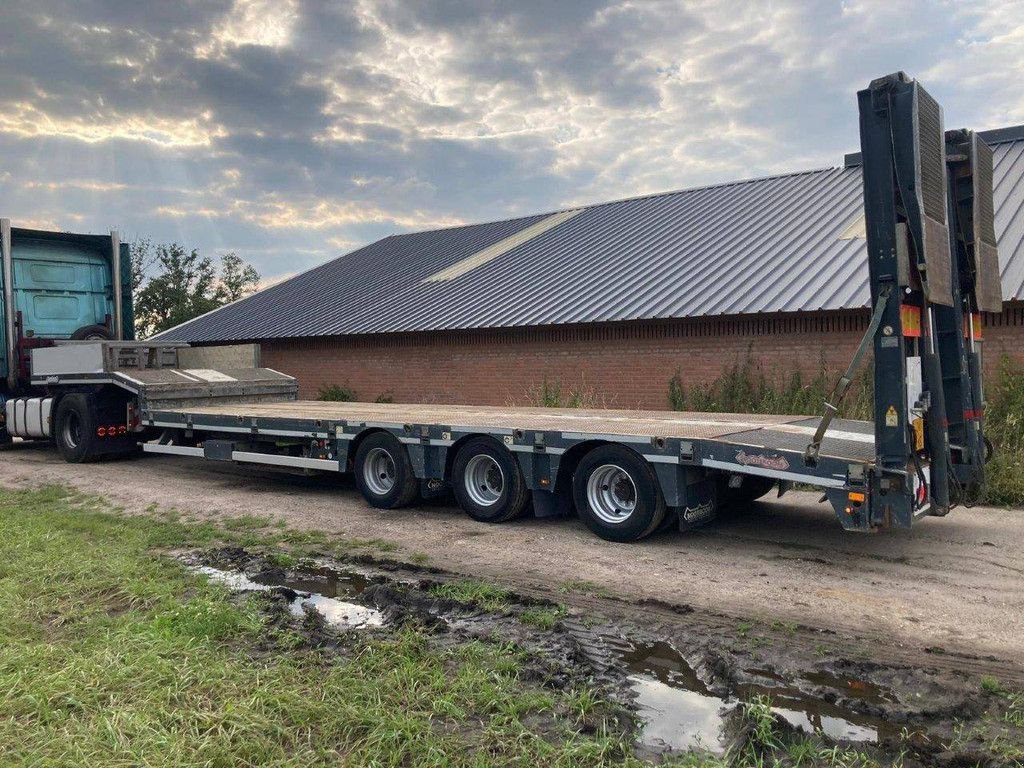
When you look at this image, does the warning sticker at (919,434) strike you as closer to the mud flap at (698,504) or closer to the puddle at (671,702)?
the mud flap at (698,504)

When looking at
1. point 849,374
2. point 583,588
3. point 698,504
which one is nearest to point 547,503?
point 698,504

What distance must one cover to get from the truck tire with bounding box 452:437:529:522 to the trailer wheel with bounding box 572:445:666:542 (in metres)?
0.76

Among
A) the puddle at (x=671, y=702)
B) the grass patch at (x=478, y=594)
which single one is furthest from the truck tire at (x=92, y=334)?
the puddle at (x=671, y=702)

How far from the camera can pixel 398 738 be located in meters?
4.00

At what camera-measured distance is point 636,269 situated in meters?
19.1

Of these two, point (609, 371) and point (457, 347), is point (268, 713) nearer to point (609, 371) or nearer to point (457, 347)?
point (609, 371)

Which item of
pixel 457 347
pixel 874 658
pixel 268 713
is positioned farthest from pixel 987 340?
pixel 268 713

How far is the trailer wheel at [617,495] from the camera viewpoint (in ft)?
26.0

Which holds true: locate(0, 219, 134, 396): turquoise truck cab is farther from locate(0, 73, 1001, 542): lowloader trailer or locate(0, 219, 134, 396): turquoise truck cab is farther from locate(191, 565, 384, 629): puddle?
locate(191, 565, 384, 629): puddle

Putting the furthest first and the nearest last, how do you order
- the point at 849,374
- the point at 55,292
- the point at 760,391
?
1. the point at 55,292
2. the point at 760,391
3. the point at 849,374

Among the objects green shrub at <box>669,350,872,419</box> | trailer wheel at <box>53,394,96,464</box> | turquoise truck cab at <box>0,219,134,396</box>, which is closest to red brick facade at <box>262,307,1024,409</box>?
green shrub at <box>669,350,872,419</box>

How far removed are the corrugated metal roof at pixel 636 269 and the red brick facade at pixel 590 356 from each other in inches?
17.0

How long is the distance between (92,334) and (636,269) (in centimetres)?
1129

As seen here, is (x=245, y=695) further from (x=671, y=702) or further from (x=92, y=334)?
(x=92, y=334)
